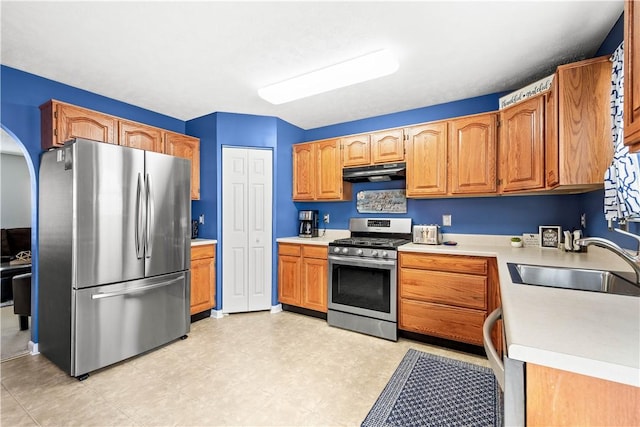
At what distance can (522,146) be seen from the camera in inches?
94.7

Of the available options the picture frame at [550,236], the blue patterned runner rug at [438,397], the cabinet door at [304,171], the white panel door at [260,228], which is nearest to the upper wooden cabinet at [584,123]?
the picture frame at [550,236]

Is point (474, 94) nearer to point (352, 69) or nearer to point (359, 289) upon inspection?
point (352, 69)

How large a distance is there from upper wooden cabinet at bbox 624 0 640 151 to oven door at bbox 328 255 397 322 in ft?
7.06

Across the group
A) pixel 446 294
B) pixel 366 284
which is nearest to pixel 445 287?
pixel 446 294

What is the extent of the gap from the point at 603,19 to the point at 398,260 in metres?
2.29

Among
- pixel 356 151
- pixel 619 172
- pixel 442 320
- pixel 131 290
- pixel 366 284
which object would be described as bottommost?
pixel 442 320

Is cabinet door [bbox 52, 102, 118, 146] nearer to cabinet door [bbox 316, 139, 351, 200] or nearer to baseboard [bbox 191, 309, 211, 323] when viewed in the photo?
baseboard [bbox 191, 309, 211, 323]

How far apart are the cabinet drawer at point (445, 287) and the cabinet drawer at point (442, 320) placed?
0.20ft

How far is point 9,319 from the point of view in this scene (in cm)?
335

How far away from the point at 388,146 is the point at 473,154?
899 mm

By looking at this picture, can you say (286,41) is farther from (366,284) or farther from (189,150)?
(366,284)

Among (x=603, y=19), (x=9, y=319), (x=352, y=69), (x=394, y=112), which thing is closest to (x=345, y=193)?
(x=394, y=112)

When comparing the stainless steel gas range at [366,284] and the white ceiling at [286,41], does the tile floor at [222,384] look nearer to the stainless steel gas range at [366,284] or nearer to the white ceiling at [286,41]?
the stainless steel gas range at [366,284]

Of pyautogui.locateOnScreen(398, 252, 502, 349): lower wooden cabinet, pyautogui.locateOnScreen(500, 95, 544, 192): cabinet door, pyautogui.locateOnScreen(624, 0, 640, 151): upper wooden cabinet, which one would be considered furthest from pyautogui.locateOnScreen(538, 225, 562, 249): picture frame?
pyautogui.locateOnScreen(624, 0, 640, 151): upper wooden cabinet
